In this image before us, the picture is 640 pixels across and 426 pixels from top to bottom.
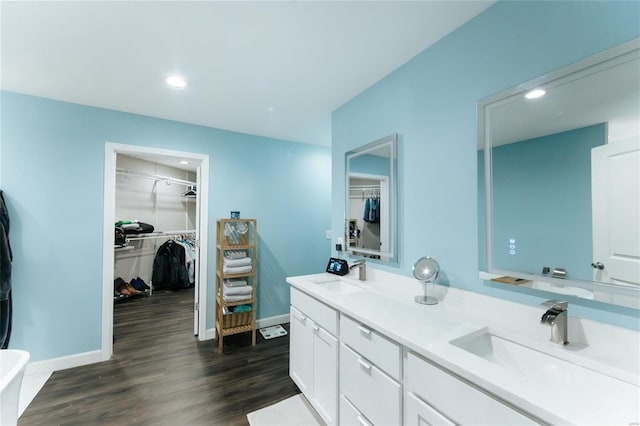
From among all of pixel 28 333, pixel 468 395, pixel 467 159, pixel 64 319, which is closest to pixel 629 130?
pixel 467 159

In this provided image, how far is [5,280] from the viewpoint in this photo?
2.12 metres

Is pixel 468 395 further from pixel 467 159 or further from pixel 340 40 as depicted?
pixel 340 40

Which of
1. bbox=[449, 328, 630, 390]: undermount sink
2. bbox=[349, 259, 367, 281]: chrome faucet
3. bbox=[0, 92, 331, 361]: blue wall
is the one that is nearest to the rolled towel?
bbox=[0, 92, 331, 361]: blue wall

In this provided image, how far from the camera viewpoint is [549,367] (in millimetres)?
1011

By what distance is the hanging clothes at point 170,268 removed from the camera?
4996 millimetres

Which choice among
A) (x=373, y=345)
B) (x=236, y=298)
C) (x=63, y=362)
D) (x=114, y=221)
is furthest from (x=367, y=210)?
(x=63, y=362)

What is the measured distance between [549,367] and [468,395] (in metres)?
0.42

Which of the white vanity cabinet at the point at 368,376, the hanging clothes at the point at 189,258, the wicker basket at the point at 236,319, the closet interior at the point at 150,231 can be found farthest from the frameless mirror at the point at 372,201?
the hanging clothes at the point at 189,258

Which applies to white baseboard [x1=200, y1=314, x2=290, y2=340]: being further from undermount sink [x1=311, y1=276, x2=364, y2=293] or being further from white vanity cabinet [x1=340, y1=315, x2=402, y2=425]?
white vanity cabinet [x1=340, y1=315, x2=402, y2=425]

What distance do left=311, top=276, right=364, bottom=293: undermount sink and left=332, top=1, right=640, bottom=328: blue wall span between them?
433 mm

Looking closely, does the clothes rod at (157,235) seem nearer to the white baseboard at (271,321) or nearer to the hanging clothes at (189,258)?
the hanging clothes at (189,258)

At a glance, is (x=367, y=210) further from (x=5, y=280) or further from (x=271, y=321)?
(x=5, y=280)

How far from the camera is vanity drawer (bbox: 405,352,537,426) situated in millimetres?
790

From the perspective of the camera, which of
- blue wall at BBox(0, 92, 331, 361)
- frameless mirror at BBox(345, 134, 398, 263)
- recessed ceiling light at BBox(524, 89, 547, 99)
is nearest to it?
recessed ceiling light at BBox(524, 89, 547, 99)
